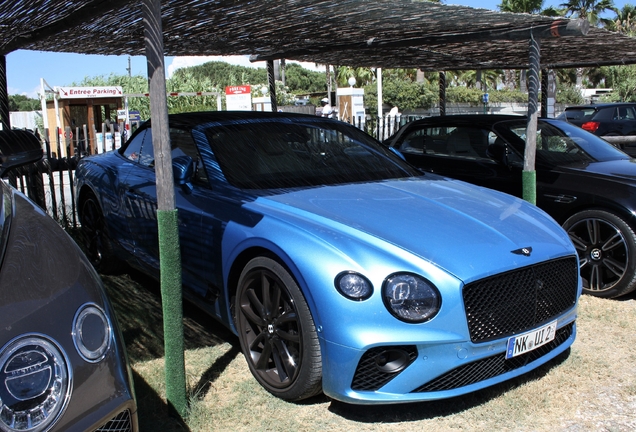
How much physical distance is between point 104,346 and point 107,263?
3852mm

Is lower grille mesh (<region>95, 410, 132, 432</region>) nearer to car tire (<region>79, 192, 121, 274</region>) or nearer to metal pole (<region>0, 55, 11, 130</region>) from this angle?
car tire (<region>79, 192, 121, 274</region>)

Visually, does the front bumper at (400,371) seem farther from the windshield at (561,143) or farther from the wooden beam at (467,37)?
the windshield at (561,143)

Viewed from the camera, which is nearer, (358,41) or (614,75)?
(358,41)

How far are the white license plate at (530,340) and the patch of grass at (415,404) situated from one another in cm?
34

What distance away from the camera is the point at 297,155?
4.14 metres

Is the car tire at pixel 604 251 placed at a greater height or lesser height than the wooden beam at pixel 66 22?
lesser

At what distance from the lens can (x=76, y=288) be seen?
1855mm

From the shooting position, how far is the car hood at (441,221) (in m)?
2.87

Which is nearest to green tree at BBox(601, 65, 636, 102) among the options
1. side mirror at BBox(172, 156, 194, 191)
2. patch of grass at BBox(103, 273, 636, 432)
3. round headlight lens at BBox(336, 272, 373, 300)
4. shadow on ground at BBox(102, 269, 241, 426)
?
patch of grass at BBox(103, 273, 636, 432)

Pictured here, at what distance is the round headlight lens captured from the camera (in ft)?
8.72

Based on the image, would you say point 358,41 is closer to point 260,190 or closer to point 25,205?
point 260,190

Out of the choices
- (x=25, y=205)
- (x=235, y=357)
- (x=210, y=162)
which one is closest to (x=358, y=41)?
(x=210, y=162)

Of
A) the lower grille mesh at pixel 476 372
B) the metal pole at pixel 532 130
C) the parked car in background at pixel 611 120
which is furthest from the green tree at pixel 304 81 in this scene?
the lower grille mesh at pixel 476 372

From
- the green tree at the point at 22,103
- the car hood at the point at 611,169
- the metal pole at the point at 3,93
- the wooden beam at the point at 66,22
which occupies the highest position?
the green tree at the point at 22,103
